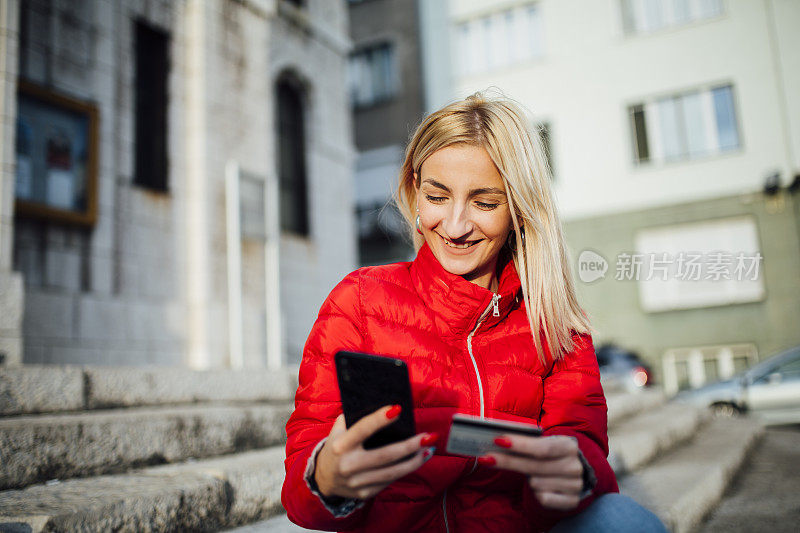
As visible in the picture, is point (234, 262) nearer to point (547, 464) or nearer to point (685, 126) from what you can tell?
point (547, 464)

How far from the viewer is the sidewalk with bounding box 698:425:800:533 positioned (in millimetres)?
3662

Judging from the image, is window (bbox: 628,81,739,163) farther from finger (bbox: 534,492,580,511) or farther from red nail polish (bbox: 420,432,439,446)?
red nail polish (bbox: 420,432,439,446)

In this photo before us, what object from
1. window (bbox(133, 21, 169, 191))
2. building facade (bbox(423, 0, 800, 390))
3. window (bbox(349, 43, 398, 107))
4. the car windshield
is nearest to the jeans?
window (bbox(133, 21, 169, 191))

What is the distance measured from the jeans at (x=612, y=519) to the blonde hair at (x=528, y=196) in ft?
1.44

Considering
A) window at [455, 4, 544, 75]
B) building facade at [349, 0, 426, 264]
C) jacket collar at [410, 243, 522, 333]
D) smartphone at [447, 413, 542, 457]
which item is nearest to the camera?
smartphone at [447, 413, 542, 457]

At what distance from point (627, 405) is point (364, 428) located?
5716 mm

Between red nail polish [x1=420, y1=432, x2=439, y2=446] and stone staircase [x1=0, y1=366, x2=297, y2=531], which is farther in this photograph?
stone staircase [x1=0, y1=366, x2=297, y2=531]

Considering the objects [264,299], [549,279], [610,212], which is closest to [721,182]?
[610,212]

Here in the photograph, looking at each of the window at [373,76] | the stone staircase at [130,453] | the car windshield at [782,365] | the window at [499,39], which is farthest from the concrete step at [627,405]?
the window at [373,76]

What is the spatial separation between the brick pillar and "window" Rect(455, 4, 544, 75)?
14.4 m

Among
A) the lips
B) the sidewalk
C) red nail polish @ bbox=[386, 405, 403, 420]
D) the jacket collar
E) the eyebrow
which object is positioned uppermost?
the eyebrow

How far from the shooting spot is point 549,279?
1917mm

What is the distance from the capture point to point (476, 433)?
1.23 m

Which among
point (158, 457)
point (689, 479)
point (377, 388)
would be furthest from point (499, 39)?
point (377, 388)
